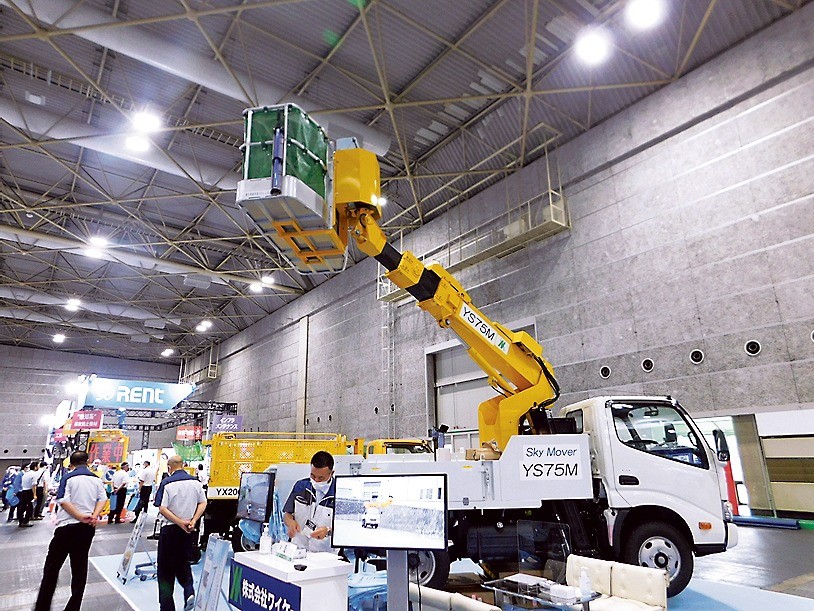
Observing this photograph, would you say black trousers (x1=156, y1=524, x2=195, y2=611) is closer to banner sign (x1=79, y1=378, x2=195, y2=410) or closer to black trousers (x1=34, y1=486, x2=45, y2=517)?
black trousers (x1=34, y1=486, x2=45, y2=517)

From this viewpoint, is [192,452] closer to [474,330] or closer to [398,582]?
[474,330]

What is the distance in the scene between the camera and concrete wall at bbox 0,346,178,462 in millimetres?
33219

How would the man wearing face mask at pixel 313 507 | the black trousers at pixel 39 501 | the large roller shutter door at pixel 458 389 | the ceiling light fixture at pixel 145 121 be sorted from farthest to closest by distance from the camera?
the black trousers at pixel 39 501
the large roller shutter door at pixel 458 389
the ceiling light fixture at pixel 145 121
the man wearing face mask at pixel 313 507

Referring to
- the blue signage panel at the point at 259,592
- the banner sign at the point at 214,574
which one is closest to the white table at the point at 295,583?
the blue signage panel at the point at 259,592

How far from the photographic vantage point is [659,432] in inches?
259

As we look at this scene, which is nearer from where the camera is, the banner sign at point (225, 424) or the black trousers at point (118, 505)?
the black trousers at point (118, 505)

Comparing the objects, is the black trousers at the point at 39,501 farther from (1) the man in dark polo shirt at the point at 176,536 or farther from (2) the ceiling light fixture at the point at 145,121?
(1) the man in dark polo shirt at the point at 176,536

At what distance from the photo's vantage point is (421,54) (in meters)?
12.2

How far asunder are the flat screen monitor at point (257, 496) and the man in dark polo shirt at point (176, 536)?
1330 mm

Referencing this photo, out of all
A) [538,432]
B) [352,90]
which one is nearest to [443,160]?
[352,90]

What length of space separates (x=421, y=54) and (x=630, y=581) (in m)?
11.4

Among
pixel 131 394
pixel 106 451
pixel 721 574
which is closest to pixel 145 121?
pixel 721 574

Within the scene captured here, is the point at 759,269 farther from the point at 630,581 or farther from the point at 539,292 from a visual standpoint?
the point at 630,581

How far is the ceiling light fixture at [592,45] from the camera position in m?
10.5
